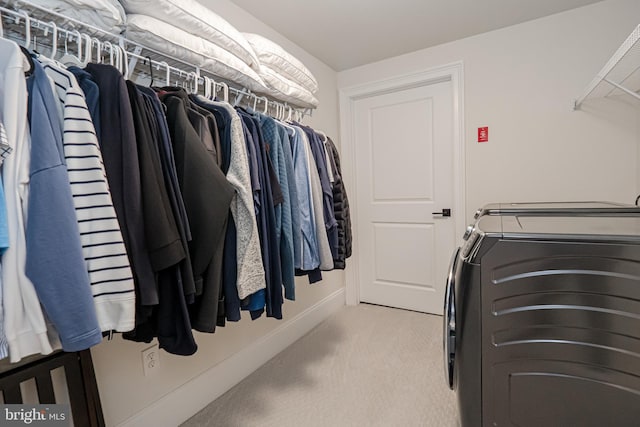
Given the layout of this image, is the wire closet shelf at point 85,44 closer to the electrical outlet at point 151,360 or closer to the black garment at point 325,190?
the black garment at point 325,190

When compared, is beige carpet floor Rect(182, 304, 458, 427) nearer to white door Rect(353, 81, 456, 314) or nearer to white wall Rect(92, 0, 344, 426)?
white wall Rect(92, 0, 344, 426)

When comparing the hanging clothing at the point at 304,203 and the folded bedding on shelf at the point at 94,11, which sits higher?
the folded bedding on shelf at the point at 94,11

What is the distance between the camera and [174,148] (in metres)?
1.01

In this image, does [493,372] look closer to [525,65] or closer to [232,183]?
[232,183]

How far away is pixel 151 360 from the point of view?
4.49ft

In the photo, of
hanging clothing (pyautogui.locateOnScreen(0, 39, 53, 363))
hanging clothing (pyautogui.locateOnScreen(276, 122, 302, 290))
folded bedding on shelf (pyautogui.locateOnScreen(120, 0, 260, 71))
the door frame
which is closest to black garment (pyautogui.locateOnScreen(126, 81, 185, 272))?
hanging clothing (pyautogui.locateOnScreen(0, 39, 53, 363))

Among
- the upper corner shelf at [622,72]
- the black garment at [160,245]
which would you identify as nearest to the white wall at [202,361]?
the black garment at [160,245]

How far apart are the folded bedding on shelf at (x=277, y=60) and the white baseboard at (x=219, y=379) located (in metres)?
1.60

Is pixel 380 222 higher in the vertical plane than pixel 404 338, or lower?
higher

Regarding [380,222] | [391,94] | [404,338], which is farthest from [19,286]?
[391,94]

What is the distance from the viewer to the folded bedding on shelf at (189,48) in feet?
3.44

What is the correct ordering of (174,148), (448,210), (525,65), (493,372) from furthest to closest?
(448,210)
(525,65)
(174,148)
(493,372)

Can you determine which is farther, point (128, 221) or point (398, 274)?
point (398, 274)

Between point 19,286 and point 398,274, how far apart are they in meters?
2.54
